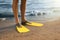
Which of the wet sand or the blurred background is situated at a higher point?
the blurred background

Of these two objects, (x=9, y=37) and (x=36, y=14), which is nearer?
(x=9, y=37)

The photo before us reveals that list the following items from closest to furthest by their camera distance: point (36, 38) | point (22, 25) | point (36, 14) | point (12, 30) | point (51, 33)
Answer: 1. point (36, 38)
2. point (51, 33)
3. point (12, 30)
4. point (22, 25)
5. point (36, 14)

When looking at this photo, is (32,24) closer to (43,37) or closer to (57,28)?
(57,28)

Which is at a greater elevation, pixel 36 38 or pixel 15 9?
pixel 15 9

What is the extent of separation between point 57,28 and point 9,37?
2.17ft

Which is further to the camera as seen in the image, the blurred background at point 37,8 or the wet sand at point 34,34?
the blurred background at point 37,8

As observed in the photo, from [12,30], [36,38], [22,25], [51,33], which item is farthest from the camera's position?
[22,25]

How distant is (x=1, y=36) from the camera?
5.57 feet

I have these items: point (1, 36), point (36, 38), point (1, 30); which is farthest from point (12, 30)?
point (36, 38)

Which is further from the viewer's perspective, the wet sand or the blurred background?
the blurred background

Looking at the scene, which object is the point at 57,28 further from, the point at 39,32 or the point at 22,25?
the point at 22,25

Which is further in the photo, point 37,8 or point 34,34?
point 37,8

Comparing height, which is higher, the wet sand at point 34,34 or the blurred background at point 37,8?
the blurred background at point 37,8

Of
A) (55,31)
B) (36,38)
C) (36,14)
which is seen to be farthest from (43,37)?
(36,14)
